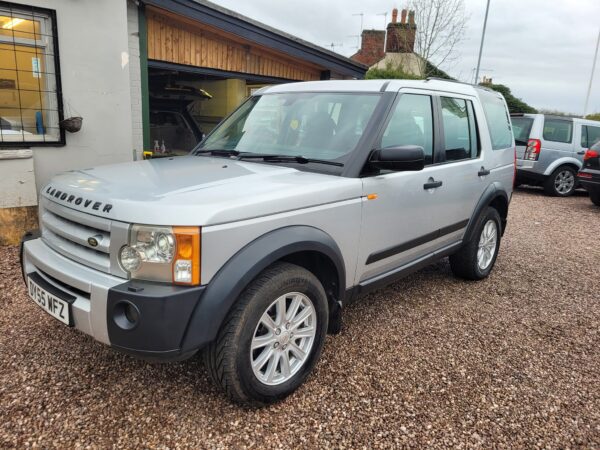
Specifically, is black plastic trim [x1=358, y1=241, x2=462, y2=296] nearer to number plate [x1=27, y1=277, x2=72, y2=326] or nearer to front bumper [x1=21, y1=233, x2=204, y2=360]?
front bumper [x1=21, y1=233, x2=204, y2=360]

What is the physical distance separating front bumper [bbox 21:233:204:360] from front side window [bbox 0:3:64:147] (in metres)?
3.96

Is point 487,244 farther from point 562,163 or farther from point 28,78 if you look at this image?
point 562,163

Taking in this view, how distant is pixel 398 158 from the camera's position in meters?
2.76

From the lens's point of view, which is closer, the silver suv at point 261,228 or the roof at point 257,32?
the silver suv at point 261,228

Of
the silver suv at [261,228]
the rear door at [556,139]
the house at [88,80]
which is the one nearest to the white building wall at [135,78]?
the house at [88,80]

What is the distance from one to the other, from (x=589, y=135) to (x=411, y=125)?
32.4ft

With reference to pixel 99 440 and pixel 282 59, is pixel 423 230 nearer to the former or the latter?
pixel 99 440

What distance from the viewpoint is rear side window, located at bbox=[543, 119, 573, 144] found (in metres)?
10.8

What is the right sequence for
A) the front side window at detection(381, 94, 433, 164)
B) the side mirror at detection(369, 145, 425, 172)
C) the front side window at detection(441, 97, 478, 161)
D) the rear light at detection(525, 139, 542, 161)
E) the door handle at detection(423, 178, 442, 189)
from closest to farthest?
the side mirror at detection(369, 145, 425, 172), the front side window at detection(381, 94, 433, 164), the door handle at detection(423, 178, 442, 189), the front side window at detection(441, 97, 478, 161), the rear light at detection(525, 139, 542, 161)

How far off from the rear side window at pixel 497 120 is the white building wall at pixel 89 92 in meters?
4.55

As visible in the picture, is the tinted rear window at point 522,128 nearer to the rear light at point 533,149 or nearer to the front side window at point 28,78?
the rear light at point 533,149

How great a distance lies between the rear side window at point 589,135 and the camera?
10.9 meters

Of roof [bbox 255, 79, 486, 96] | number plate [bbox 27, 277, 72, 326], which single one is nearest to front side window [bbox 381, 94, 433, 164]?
roof [bbox 255, 79, 486, 96]

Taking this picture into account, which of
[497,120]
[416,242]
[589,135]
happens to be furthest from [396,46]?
[416,242]
